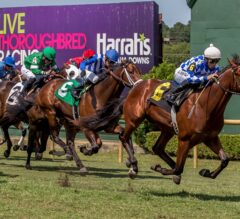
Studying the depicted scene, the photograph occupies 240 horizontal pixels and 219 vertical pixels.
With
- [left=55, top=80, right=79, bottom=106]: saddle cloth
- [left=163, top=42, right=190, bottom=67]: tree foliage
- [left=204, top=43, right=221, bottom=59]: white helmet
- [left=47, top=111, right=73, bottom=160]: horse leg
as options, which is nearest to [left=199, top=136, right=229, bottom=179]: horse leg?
[left=204, top=43, right=221, bottom=59]: white helmet

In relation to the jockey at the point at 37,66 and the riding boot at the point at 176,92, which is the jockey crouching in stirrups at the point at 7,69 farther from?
the riding boot at the point at 176,92

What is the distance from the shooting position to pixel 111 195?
897 cm

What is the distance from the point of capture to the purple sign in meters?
19.4

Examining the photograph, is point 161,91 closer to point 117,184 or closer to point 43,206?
point 117,184

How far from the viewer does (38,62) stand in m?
13.6

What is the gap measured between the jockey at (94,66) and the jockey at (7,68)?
3.95 metres

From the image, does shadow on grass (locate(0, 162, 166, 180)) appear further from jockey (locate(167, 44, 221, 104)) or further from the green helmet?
jockey (locate(167, 44, 221, 104))

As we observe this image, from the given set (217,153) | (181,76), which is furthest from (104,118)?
(217,153)

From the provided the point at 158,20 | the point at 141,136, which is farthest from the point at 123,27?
the point at 141,136

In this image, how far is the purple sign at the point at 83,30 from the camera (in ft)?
63.8

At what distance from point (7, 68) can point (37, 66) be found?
2.95 m

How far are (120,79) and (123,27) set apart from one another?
8.48 metres

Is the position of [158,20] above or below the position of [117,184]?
above

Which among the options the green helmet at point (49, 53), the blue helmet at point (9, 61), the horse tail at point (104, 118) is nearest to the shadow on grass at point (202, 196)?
the horse tail at point (104, 118)
